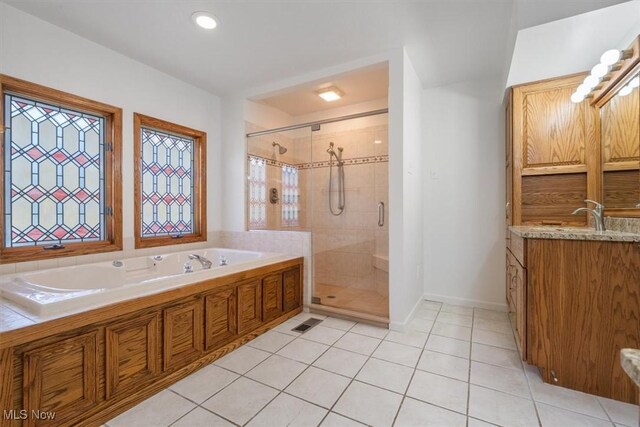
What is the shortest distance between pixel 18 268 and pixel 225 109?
8.04 feet

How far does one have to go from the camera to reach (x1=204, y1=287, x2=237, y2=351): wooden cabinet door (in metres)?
1.97

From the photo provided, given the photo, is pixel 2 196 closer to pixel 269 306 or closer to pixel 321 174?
pixel 269 306

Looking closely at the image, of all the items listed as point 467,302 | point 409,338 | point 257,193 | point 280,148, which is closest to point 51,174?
point 257,193

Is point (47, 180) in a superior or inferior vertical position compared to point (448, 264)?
superior

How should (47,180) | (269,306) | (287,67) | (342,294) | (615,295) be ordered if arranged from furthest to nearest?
(342,294) < (287,67) < (269,306) < (47,180) < (615,295)

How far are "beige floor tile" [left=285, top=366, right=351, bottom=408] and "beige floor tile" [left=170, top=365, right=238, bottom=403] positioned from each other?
41 cm

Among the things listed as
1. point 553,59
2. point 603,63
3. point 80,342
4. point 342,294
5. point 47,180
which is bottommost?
point 342,294

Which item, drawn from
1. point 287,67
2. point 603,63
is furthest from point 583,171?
point 287,67

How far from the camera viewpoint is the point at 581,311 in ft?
5.13

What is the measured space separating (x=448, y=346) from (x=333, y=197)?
186 centimetres

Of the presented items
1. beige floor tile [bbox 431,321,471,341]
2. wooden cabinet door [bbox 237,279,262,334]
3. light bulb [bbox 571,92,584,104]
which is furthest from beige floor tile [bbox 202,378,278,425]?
light bulb [bbox 571,92,584,104]

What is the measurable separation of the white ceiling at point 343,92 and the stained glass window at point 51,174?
73.5 inches

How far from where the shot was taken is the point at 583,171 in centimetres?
218

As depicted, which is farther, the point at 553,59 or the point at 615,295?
the point at 553,59
